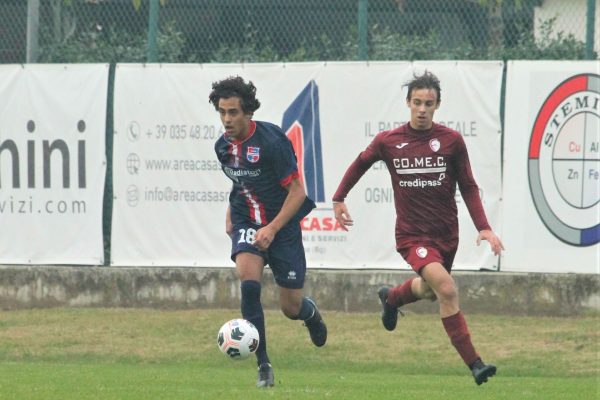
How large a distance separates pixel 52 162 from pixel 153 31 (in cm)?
189

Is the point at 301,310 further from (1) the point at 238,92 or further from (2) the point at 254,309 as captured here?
(1) the point at 238,92

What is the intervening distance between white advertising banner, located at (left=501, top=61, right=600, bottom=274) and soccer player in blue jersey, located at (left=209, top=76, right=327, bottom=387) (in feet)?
16.3

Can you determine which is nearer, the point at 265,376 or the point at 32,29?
the point at 265,376

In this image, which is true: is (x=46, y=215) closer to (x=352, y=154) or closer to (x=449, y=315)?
(x=352, y=154)

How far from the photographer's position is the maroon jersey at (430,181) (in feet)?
34.6

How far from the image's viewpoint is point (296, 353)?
14.0m

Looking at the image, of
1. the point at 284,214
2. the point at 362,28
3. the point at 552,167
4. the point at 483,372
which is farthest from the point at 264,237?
the point at 362,28

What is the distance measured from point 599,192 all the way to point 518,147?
0.98m

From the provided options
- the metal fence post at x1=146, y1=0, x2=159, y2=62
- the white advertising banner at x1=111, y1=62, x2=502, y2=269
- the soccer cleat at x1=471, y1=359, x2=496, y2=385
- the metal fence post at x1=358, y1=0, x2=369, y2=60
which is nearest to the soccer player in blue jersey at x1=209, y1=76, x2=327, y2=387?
the soccer cleat at x1=471, y1=359, x2=496, y2=385

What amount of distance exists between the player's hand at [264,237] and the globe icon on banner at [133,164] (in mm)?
6198

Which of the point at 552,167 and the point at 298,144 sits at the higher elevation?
the point at 298,144

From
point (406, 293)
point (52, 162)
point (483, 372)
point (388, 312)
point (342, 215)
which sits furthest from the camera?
point (52, 162)

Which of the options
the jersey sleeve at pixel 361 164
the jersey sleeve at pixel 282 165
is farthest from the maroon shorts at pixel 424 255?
the jersey sleeve at pixel 282 165

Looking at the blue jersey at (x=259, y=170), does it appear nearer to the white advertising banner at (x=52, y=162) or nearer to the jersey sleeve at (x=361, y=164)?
the jersey sleeve at (x=361, y=164)
